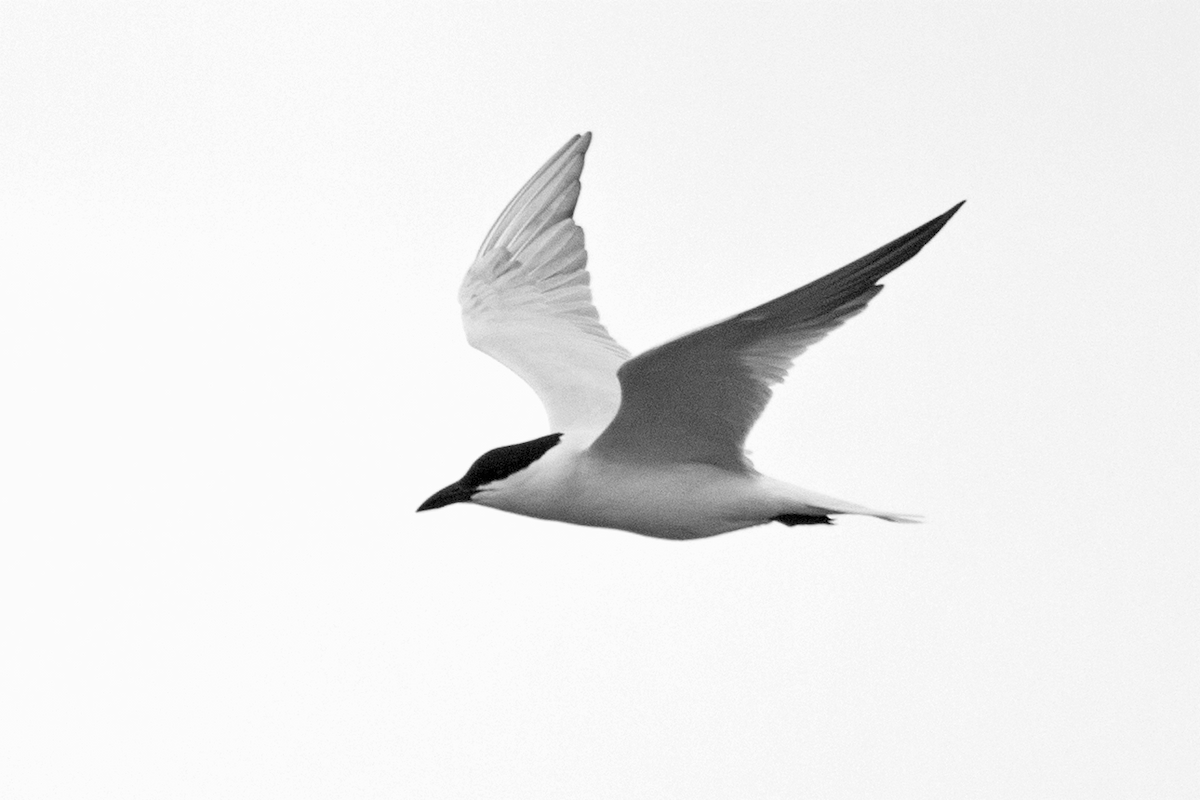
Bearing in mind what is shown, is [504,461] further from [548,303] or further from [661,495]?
[548,303]

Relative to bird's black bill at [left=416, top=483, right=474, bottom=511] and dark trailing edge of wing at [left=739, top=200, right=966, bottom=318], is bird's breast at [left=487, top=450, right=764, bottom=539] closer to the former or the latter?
bird's black bill at [left=416, top=483, right=474, bottom=511]

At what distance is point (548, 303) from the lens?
14.0 meters

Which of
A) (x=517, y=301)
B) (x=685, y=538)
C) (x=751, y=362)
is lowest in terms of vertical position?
(x=685, y=538)

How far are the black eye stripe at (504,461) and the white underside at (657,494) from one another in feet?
0.18

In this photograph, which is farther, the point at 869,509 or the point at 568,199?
the point at 568,199

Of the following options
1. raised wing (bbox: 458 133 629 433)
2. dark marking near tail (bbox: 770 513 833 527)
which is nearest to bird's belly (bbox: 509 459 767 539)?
dark marking near tail (bbox: 770 513 833 527)

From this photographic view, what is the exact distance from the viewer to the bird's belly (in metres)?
11.2

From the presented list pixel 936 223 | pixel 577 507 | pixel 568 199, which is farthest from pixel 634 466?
pixel 568 199

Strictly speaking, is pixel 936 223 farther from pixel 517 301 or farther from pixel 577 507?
pixel 517 301

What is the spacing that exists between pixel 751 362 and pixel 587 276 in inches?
152

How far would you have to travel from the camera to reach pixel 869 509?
11.0m

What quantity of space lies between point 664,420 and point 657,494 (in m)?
0.52

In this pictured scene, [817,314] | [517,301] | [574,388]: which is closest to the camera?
Result: [817,314]

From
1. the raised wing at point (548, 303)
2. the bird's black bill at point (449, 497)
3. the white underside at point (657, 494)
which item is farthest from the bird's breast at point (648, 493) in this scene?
the raised wing at point (548, 303)
